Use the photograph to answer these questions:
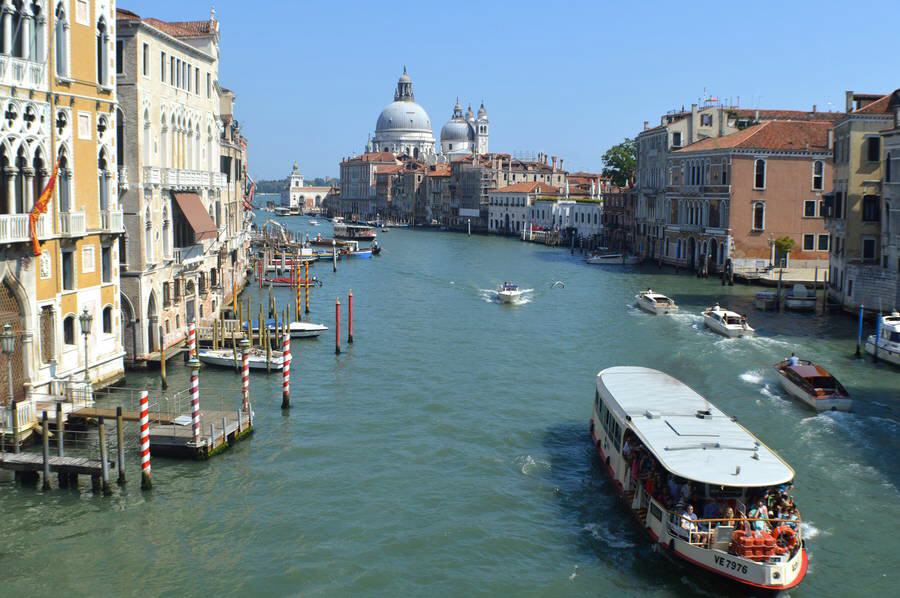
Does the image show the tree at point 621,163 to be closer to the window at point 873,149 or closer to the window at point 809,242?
the window at point 809,242

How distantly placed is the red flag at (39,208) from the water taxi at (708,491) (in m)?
8.93

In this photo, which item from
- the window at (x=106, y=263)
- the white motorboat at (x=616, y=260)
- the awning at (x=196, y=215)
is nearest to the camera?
the window at (x=106, y=263)

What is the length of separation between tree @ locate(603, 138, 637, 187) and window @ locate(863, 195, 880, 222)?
4252 centimetres

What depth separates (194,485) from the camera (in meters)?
14.3

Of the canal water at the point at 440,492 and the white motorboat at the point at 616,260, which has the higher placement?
the white motorboat at the point at 616,260

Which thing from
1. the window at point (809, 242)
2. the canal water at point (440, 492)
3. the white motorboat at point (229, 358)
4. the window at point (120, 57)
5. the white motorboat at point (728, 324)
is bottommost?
the canal water at point (440, 492)

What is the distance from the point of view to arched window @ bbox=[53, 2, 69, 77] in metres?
15.8

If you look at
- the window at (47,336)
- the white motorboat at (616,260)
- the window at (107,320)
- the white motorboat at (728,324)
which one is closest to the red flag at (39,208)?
the window at (47,336)

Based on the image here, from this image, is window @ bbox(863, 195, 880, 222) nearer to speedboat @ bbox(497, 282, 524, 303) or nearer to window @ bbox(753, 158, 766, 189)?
speedboat @ bbox(497, 282, 524, 303)

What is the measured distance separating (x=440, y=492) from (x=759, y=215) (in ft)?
105

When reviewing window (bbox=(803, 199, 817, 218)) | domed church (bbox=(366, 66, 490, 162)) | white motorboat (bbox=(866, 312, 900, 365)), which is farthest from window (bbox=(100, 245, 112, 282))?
domed church (bbox=(366, 66, 490, 162))

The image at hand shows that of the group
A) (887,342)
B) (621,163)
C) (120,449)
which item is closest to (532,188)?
(621,163)

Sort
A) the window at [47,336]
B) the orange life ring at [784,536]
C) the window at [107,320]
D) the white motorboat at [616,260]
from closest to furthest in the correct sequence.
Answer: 1. the orange life ring at [784,536]
2. the window at [47,336]
3. the window at [107,320]
4. the white motorboat at [616,260]

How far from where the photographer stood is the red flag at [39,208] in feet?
49.1
